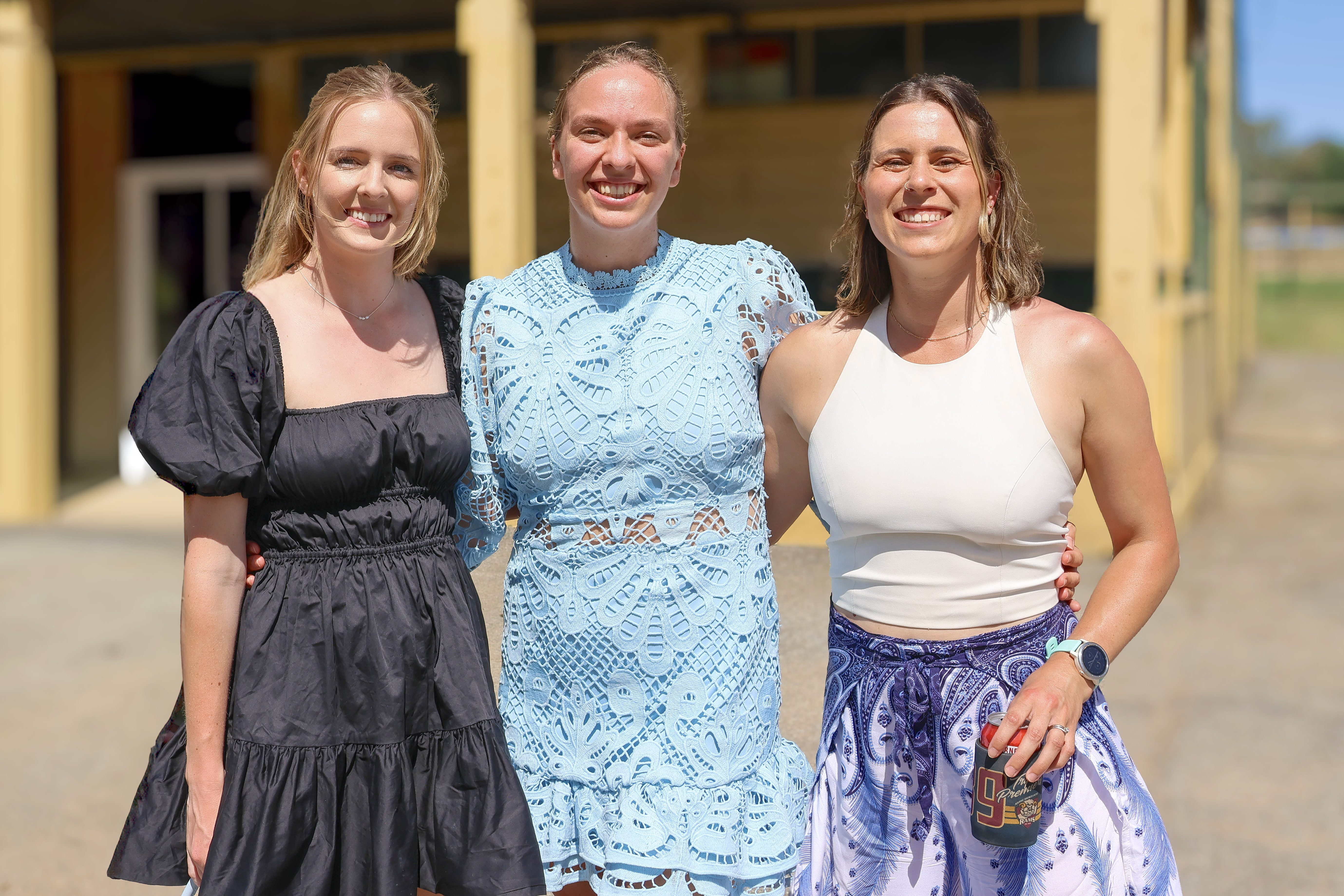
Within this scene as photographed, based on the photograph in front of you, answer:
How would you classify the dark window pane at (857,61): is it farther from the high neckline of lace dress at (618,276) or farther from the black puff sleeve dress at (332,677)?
the black puff sleeve dress at (332,677)

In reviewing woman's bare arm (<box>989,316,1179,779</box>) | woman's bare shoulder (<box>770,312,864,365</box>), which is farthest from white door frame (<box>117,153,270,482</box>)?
woman's bare arm (<box>989,316,1179,779</box>)

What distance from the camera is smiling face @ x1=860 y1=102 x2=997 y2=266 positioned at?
79.3 inches

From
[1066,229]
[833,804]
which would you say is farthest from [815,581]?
[1066,229]

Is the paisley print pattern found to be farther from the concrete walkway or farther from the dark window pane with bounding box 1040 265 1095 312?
the dark window pane with bounding box 1040 265 1095 312

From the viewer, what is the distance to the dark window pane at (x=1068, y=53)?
11.0 meters

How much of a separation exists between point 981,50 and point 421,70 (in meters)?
4.94

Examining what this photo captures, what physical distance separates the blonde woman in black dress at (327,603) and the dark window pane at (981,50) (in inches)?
387

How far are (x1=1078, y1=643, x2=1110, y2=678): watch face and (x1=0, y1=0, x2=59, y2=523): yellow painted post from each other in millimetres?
8741

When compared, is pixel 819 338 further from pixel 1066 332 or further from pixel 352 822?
pixel 352 822

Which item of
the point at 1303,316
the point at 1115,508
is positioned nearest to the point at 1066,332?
the point at 1115,508

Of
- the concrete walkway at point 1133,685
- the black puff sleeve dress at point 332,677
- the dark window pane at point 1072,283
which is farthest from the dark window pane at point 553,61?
the black puff sleeve dress at point 332,677

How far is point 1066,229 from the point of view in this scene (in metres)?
11.3

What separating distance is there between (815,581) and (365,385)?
137 centimetres

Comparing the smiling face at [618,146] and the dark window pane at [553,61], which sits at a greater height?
the dark window pane at [553,61]
